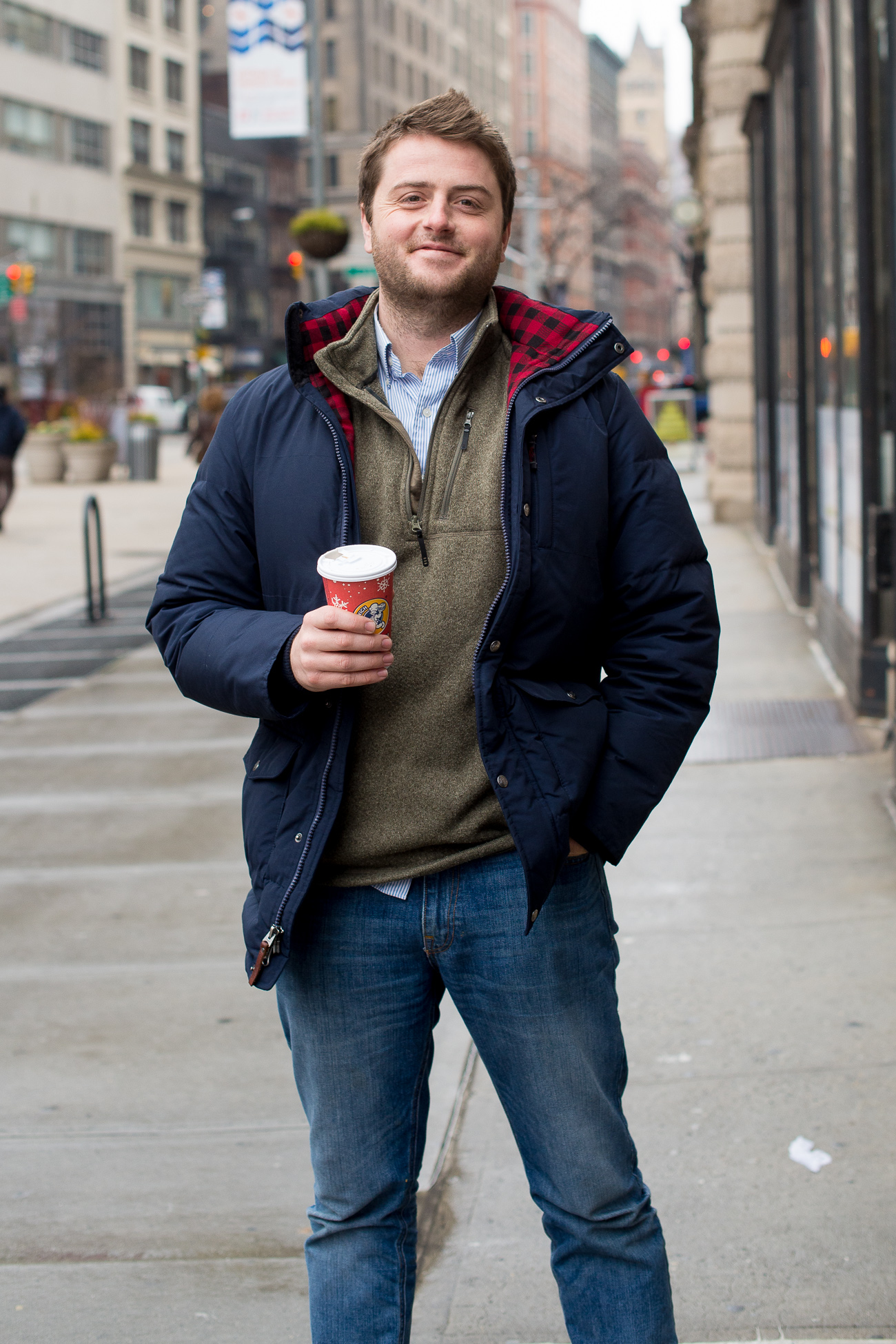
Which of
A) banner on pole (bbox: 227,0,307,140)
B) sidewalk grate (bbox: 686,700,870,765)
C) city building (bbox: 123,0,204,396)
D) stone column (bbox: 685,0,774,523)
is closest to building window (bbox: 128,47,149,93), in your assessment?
city building (bbox: 123,0,204,396)

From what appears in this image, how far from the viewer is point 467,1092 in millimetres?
4125

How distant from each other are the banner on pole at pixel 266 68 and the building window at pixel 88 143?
170 feet

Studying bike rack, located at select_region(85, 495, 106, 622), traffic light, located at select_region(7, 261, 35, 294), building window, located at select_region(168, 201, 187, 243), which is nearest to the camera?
bike rack, located at select_region(85, 495, 106, 622)

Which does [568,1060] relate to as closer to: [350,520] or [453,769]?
[453,769]

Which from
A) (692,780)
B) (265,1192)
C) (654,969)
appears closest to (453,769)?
(265,1192)

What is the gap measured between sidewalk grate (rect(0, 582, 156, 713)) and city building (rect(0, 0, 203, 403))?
146 feet

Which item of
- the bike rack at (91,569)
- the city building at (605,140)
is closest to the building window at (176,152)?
the city building at (605,140)

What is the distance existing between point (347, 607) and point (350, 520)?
217 mm

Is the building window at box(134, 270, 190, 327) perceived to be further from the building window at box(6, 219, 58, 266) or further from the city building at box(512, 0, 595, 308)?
the city building at box(512, 0, 595, 308)

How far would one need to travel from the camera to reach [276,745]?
2426 mm

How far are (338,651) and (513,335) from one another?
0.64 meters

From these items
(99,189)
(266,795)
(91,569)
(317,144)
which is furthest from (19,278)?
(266,795)

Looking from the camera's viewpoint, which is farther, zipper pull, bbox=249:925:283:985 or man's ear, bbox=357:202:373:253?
man's ear, bbox=357:202:373:253

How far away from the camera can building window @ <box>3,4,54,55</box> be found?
213ft
